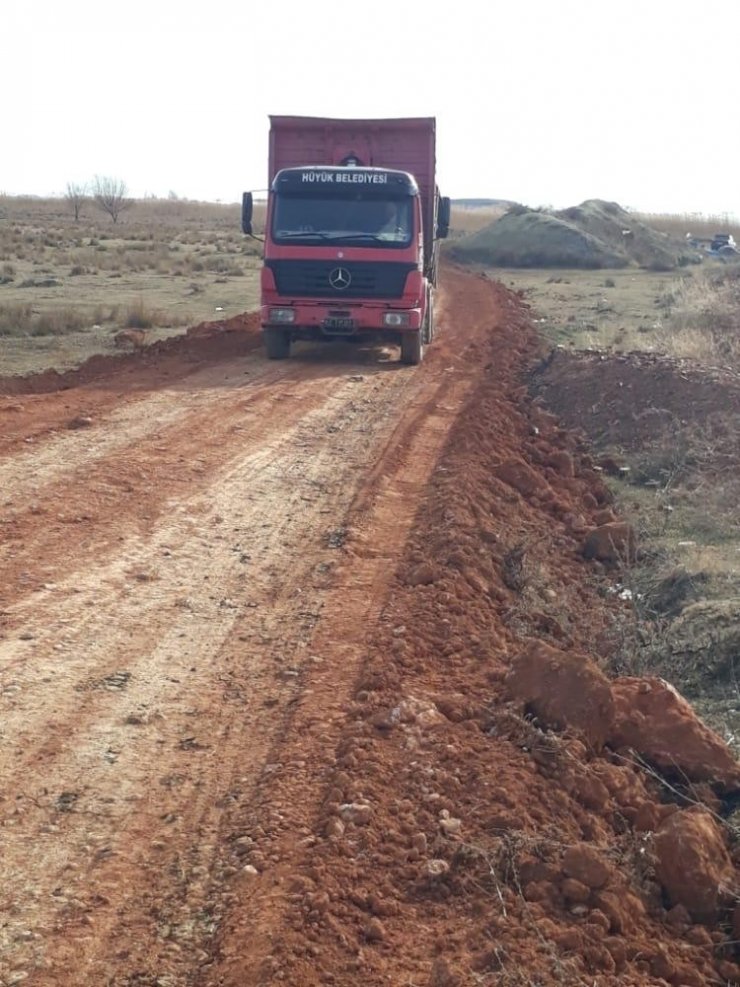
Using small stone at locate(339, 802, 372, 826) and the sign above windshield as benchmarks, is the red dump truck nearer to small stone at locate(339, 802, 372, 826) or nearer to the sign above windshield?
the sign above windshield

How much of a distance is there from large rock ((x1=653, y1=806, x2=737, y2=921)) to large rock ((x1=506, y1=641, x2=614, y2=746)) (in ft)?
2.62

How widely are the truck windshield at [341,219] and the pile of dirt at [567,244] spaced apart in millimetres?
27439

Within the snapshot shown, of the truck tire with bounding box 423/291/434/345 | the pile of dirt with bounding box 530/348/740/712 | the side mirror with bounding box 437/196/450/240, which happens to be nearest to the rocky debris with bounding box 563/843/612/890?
the pile of dirt with bounding box 530/348/740/712

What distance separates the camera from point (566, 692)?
201 inches

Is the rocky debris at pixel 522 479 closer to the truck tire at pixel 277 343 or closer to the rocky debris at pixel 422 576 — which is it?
the rocky debris at pixel 422 576

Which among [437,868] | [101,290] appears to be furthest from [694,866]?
[101,290]

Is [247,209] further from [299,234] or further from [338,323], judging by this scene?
[338,323]

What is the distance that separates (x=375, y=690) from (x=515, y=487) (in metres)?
4.68

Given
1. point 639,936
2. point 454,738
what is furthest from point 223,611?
point 639,936

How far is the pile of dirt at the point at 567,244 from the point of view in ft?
139

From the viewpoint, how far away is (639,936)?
3.73 m

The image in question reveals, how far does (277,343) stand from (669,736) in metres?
11.9

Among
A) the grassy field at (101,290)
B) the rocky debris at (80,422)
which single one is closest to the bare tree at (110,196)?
the grassy field at (101,290)

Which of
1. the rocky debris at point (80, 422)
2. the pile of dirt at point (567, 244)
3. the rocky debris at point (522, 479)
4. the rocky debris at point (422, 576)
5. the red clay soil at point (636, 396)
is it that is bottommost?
the rocky debris at point (422, 576)
